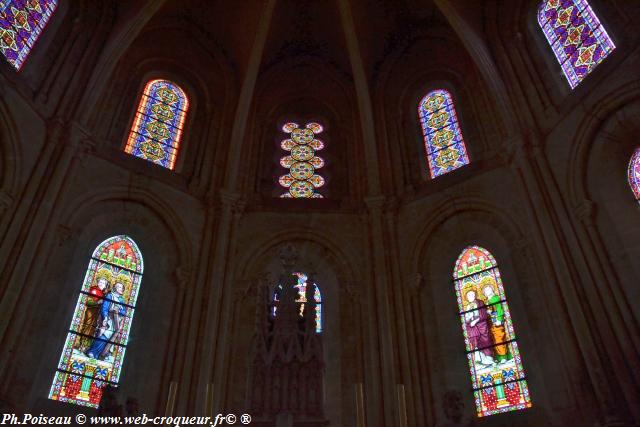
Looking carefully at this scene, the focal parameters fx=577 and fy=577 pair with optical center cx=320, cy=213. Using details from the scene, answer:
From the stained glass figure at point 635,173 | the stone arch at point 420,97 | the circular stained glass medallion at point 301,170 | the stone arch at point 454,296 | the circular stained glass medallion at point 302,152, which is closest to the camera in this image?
the stained glass figure at point 635,173

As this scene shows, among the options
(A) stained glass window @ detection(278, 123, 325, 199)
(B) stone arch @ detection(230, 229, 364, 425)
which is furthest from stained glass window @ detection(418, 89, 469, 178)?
(B) stone arch @ detection(230, 229, 364, 425)

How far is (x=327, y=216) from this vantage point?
12922mm

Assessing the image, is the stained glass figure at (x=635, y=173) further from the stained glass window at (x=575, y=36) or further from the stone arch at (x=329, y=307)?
the stone arch at (x=329, y=307)

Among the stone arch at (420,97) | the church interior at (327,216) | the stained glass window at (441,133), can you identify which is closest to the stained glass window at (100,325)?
the church interior at (327,216)

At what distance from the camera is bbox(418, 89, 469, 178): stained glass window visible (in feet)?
43.1

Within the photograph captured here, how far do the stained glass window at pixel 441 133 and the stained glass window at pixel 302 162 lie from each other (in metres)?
2.66

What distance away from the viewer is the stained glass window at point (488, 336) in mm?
9852

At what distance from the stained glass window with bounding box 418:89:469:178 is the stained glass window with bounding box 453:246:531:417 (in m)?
2.28

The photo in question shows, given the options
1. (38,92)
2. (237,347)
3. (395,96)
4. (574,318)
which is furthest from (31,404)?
(395,96)

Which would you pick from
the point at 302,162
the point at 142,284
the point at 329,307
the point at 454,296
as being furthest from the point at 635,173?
the point at 142,284

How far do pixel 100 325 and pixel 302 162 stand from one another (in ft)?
20.6

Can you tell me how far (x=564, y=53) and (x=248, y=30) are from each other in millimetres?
7627

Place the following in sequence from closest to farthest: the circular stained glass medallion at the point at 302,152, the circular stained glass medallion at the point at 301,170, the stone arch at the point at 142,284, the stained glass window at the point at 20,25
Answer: the stone arch at the point at 142,284 < the stained glass window at the point at 20,25 < the circular stained glass medallion at the point at 301,170 < the circular stained glass medallion at the point at 302,152

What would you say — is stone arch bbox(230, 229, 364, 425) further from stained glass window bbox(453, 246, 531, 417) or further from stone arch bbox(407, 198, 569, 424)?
stained glass window bbox(453, 246, 531, 417)
